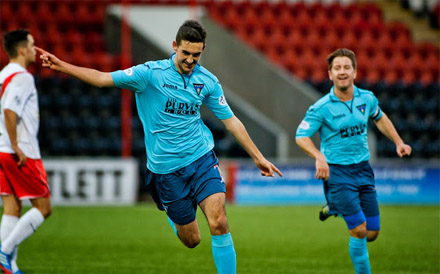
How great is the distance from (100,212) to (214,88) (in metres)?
8.24

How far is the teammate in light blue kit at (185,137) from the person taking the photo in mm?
5133

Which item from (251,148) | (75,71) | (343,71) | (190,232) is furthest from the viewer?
(343,71)

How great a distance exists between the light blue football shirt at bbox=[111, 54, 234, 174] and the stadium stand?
10.3m

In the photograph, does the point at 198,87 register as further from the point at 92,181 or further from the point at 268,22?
the point at 268,22

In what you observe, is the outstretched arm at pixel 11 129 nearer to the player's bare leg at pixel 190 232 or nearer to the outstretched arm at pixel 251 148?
the player's bare leg at pixel 190 232

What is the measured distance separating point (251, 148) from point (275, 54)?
554 inches

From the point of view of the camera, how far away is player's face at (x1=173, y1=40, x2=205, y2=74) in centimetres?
510

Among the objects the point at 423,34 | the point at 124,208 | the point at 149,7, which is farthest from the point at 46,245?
the point at 423,34

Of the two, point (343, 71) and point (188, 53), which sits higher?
point (188, 53)

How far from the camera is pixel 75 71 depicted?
15.3ft

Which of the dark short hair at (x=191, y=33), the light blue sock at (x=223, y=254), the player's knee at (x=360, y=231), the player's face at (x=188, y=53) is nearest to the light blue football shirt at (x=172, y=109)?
the player's face at (x=188, y=53)

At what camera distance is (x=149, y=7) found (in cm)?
1827

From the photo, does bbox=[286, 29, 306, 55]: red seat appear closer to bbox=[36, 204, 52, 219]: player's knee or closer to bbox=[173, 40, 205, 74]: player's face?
bbox=[36, 204, 52, 219]: player's knee

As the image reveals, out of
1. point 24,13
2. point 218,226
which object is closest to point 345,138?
point 218,226
